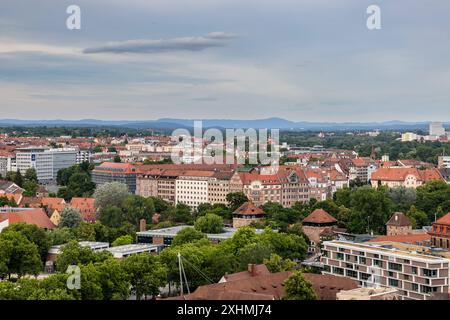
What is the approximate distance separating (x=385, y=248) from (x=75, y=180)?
49103mm

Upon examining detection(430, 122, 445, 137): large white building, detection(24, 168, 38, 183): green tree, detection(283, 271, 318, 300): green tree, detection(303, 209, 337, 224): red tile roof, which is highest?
detection(430, 122, 445, 137): large white building

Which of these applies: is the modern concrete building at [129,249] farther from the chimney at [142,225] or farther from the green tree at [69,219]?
the green tree at [69,219]

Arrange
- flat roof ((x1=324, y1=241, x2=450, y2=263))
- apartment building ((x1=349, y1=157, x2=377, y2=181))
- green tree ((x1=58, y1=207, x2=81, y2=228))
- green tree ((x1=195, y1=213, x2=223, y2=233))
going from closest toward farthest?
flat roof ((x1=324, y1=241, x2=450, y2=263)), green tree ((x1=195, y1=213, x2=223, y2=233)), green tree ((x1=58, y1=207, x2=81, y2=228)), apartment building ((x1=349, y1=157, x2=377, y2=181))

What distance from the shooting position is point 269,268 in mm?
29703

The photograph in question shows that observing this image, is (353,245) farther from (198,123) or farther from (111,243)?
(198,123)

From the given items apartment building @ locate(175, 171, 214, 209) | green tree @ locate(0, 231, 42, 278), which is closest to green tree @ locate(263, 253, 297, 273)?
green tree @ locate(0, 231, 42, 278)

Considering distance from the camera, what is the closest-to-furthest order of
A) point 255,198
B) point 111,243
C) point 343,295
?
point 343,295
point 111,243
point 255,198

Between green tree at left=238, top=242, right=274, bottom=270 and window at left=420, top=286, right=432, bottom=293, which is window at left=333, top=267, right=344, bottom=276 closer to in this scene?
green tree at left=238, top=242, right=274, bottom=270

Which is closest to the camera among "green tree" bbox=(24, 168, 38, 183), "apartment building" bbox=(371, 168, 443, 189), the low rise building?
the low rise building

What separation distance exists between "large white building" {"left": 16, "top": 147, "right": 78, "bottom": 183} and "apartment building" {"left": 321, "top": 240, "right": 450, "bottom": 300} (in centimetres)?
6861

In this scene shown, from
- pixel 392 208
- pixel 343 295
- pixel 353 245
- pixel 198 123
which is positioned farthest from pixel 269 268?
pixel 198 123

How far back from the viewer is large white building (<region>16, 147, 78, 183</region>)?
98250 millimetres

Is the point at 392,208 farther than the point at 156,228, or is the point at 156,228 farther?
the point at 392,208

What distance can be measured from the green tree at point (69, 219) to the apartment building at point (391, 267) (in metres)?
18.2
